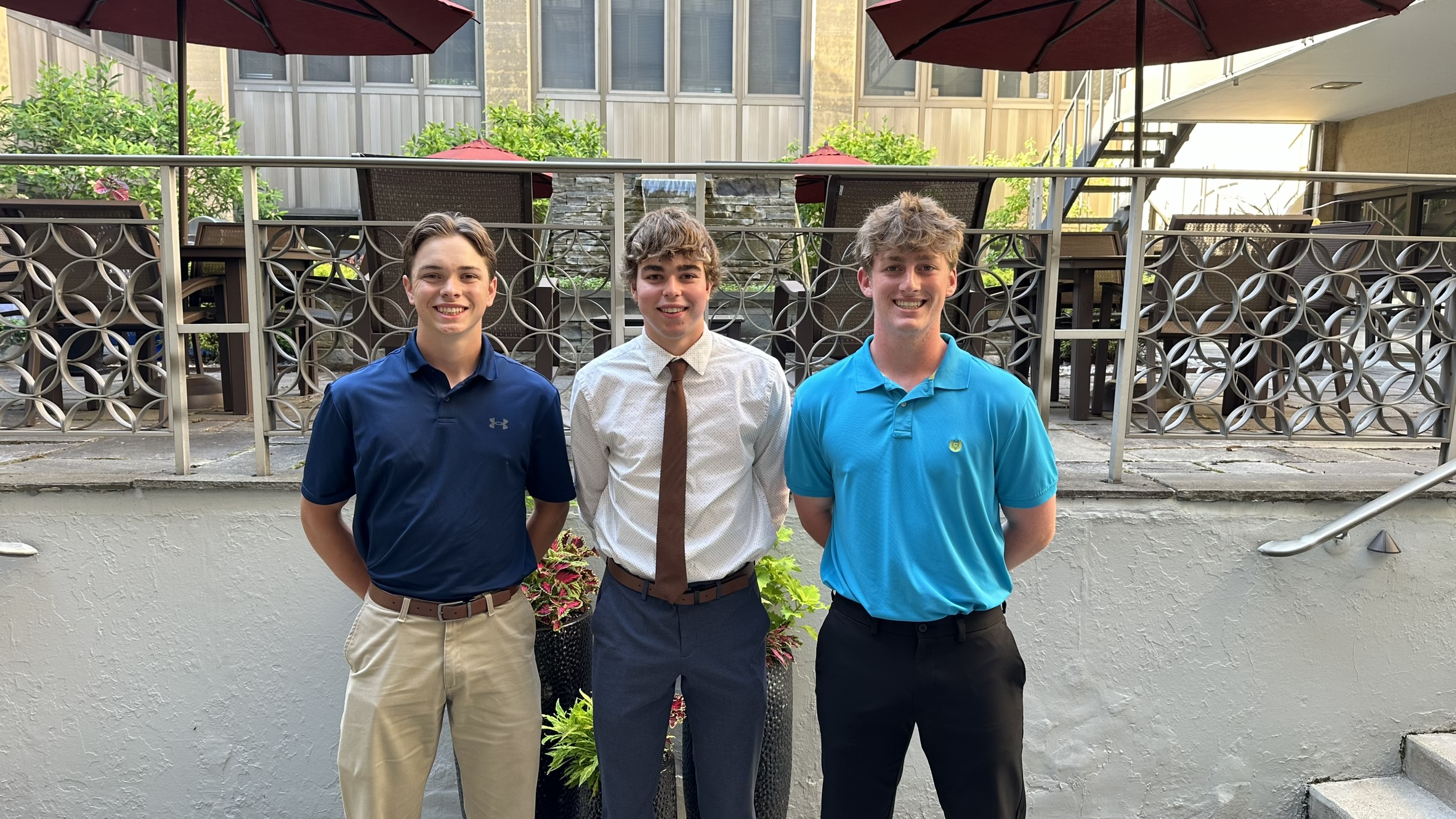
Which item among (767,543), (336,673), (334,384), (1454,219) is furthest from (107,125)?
(1454,219)

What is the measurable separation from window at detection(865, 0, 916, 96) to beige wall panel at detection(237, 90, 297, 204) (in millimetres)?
8933

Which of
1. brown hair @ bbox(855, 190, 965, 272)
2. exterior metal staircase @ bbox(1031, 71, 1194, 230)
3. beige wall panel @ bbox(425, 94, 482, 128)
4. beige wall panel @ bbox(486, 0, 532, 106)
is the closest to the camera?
brown hair @ bbox(855, 190, 965, 272)

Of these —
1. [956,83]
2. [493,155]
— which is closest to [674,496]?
[493,155]

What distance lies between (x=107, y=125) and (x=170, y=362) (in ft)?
21.8

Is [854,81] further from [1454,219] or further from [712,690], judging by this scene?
[712,690]

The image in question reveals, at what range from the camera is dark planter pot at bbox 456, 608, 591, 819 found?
2732mm

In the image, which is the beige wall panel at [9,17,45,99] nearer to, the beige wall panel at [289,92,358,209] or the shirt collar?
the beige wall panel at [289,92,358,209]

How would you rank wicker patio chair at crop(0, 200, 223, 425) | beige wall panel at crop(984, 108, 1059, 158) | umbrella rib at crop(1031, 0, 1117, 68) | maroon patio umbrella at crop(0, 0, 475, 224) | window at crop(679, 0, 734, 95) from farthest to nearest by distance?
1. beige wall panel at crop(984, 108, 1059, 158)
2. window at crop(679, 0, 734, 95)
3. umbrella rib at crop(1031, 0, 1117, 68)
4. maroon patio umbrella at crop(0, 0, 475, 224)
5. wicker patio chair at crop(0, 200, 223, 425)

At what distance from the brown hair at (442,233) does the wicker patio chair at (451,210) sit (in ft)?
4.08

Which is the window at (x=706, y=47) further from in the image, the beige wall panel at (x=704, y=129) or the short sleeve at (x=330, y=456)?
the short sleeve at (x=330, y=456)

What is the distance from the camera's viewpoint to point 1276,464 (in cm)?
368

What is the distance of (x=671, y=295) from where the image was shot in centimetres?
204

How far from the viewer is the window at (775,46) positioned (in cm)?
1391

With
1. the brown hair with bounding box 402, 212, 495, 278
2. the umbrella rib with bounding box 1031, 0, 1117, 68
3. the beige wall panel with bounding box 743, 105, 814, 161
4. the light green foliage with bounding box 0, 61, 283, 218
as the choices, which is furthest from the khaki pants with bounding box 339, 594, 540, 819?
the beige wall panel with bounding box 743, 105, 814, 161
